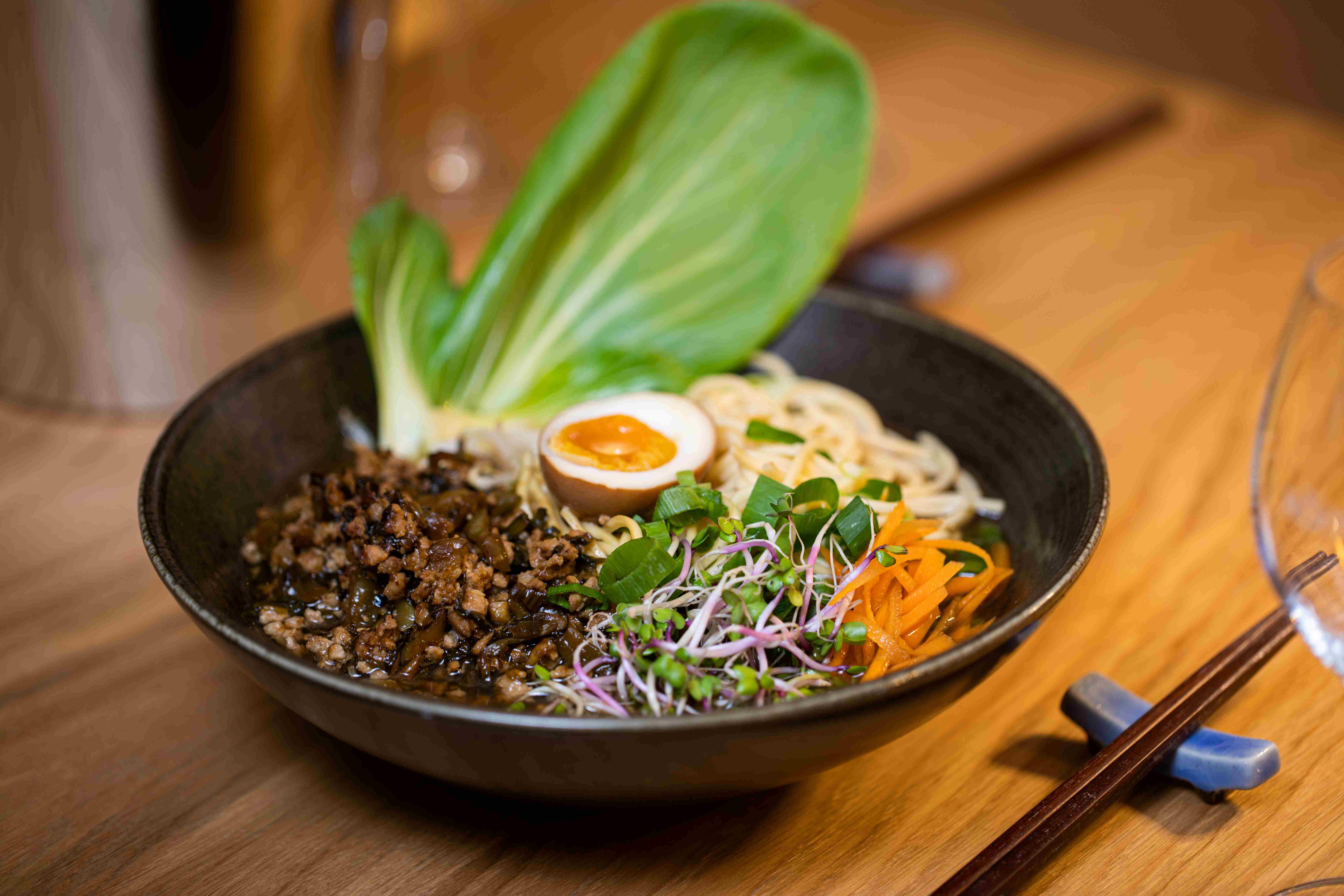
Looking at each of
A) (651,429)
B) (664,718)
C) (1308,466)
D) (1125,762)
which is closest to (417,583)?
(651,429)

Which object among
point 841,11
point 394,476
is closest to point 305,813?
point 394,476

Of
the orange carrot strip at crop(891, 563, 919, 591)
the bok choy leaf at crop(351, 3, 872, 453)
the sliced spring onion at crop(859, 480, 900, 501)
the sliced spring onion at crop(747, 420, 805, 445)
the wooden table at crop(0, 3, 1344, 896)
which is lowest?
the wooden table at crop(0, 3, 1344, 896)

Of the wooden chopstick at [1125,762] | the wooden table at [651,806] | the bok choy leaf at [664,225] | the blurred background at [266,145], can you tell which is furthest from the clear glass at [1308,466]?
the blurred background at [266,145]

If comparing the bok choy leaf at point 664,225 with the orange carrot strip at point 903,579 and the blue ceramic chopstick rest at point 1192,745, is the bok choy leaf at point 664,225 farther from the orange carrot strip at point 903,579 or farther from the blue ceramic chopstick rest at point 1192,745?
the blue ceramic chopstick rest at point 1192,745

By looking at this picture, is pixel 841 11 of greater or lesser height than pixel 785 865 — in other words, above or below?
above

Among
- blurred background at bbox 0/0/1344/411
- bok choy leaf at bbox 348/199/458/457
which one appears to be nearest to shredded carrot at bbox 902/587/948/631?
bok choy leaf at bbox 348/199/458/457

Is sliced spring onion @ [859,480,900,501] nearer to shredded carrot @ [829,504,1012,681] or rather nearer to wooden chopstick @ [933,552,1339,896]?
shredded carrot @ [829,504,1012,681]

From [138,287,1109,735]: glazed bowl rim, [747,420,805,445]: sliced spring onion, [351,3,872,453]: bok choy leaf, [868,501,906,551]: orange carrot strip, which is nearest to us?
[138,287,1109,735]: glazed bowl rim

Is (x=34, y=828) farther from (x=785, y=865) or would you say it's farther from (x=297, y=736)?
(x=785, y=865)
